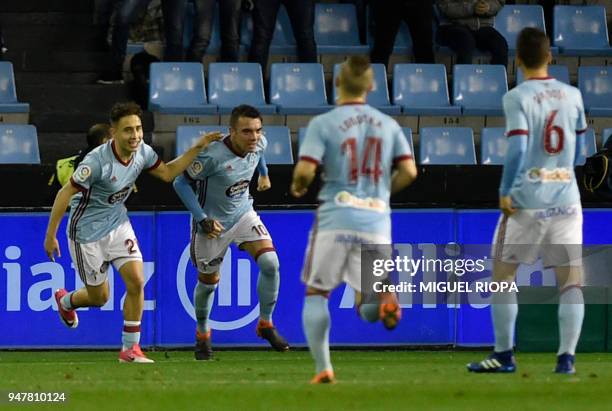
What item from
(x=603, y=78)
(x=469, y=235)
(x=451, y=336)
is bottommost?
(x=451, y=336)

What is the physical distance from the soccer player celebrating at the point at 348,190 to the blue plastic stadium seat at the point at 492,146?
8.02 metres

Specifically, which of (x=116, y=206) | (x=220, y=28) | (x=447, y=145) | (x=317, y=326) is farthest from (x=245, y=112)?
(x=220, y=28)

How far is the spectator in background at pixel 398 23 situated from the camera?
1767 centimetres

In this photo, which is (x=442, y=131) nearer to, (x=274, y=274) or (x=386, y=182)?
(x=274, y=274)

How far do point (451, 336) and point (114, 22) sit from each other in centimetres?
549

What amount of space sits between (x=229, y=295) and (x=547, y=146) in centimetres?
505

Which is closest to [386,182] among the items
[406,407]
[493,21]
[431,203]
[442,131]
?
[406,407]

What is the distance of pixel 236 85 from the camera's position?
1741 centimetres

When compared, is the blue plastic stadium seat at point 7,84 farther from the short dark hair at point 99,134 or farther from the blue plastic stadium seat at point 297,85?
the short dark hair at point 99,134

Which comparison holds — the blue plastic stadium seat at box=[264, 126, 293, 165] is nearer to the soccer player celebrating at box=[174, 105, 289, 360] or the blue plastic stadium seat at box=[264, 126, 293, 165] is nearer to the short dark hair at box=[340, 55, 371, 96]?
the soccer player celebrating at box=[174, 105, 289, 360]

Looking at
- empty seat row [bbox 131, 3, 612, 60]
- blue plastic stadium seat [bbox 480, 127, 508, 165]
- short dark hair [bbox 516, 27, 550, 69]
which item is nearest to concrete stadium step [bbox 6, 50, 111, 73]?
empty seat row [bbox 131, 3, 612, 60]

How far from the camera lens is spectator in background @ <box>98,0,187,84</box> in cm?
→ 1691

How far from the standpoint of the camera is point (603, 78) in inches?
742

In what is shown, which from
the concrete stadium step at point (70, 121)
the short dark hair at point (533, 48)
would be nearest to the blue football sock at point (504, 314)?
the short dark hair at point (533, 48)
